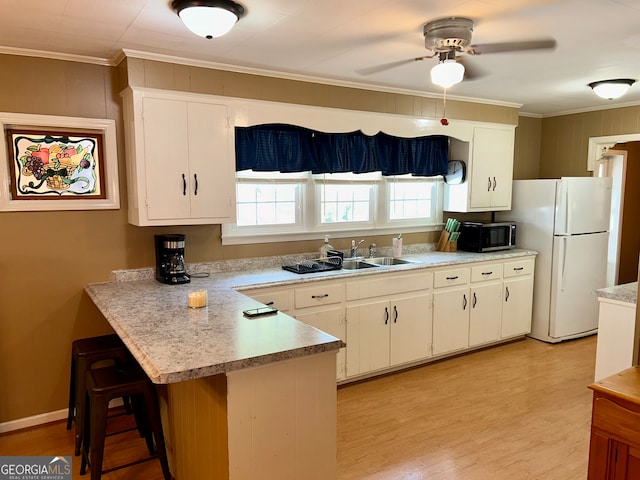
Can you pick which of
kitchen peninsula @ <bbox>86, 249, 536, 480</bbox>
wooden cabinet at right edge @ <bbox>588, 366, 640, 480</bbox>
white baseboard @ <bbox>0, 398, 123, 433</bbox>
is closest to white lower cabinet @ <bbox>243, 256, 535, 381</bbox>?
kitchen peninsula @ <bbox>86, 249, 536, 480</bbox>

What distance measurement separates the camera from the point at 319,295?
134 inches

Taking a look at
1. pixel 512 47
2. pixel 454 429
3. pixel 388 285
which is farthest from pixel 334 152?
pixel 454 429

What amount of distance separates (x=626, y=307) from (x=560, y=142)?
310cm

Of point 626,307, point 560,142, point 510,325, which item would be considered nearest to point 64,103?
point 626,307

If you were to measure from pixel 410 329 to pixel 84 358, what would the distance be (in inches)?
94.8

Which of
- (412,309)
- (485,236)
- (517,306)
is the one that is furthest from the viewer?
(517,306)

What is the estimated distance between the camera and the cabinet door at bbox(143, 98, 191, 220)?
9.78ft

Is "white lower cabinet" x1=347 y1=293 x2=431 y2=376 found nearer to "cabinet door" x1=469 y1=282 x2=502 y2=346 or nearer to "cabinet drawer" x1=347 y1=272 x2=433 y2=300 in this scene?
"cabinet drawer" x1=347 y1=272 x2=433 y2=300

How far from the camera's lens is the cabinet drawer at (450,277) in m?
3.99

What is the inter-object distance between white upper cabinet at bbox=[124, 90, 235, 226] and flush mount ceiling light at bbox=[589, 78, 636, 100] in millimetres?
2894

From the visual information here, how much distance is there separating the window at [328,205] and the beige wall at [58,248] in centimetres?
66

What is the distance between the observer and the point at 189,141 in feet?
10.2

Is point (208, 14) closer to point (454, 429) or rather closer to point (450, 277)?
point (454, 429)

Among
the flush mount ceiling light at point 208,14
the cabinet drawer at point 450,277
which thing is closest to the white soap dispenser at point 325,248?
the cabinet drawer at point 450,277
